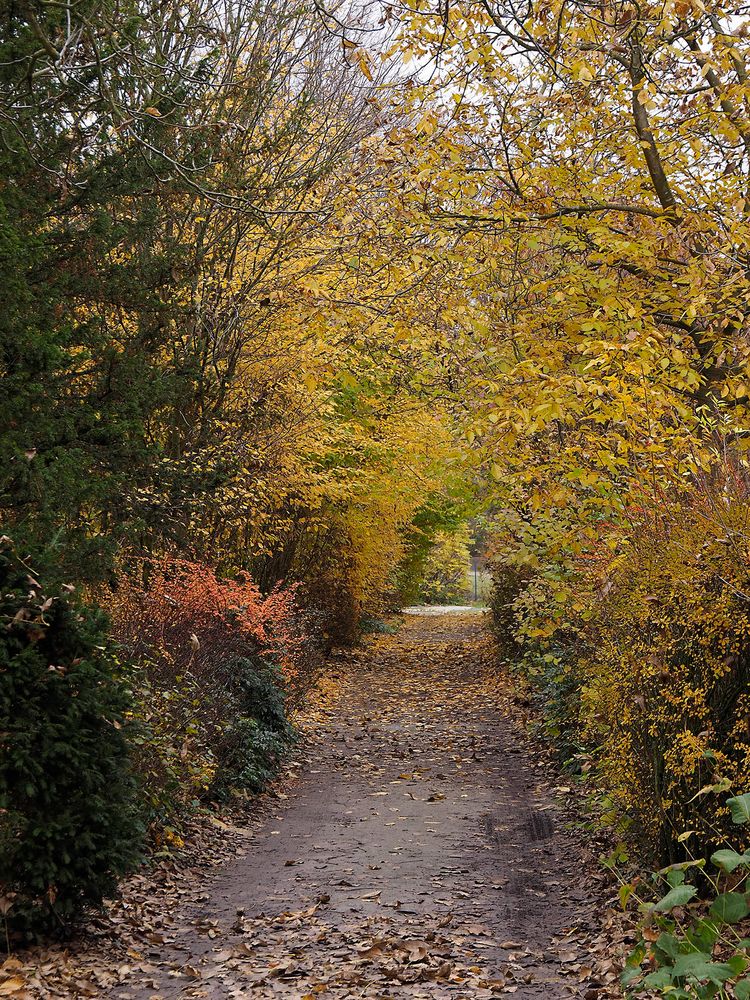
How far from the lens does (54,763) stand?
516 cm

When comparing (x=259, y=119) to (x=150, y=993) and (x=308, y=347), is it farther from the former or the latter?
(x=150, y=993)

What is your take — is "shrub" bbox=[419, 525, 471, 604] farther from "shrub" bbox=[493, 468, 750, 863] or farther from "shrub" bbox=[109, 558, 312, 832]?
"shrub" bbox=[493, 468, 750, 863]

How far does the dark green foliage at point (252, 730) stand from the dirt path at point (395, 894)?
42 cm

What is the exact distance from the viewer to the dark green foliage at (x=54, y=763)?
5035mm

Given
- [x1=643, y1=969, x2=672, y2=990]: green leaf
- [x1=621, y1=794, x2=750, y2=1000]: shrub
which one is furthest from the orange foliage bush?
[x1=643, y1=969, x2=672, y2=990]: green leaf

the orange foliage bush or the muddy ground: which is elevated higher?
the orange foliage bush

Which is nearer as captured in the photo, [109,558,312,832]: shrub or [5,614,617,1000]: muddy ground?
[5,614,617,1000]: muddy ground

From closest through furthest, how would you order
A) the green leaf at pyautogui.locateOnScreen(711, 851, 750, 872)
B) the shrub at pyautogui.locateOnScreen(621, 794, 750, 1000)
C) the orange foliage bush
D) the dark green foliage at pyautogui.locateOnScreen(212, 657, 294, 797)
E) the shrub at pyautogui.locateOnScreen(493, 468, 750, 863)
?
the shrub at pyautogui.locateOnScreen(621, 794, 750, 1000) < the green leaf at pyautogui.locateOnScreen(711, 851, 750, 872) < the shrub at pyautogui.locateOnScreen(493, 468, 750, 863) < the orange foliage bush < the dark green foliage at pyautogui.locateOnScreen(212, 657, 294, 797)

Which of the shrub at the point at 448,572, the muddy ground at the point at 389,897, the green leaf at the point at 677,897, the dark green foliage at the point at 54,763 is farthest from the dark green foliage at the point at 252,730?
the shrub at the point at 448,572

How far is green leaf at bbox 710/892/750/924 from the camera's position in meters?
3.28

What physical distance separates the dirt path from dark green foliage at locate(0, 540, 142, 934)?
649 millimetres

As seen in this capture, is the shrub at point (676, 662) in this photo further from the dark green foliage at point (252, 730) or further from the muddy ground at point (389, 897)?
the dark green foliage at point (252, 730)

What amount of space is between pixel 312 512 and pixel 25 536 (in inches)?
494

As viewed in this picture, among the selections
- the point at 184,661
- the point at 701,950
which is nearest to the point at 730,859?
the point at 701,950
